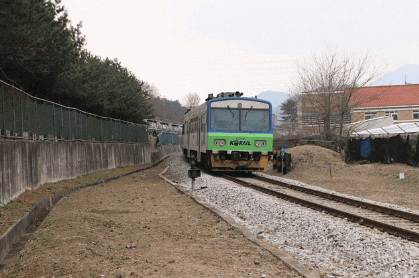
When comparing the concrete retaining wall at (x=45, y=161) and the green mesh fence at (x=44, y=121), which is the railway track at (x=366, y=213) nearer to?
the concrete retaining wall at (x=45, y=161)

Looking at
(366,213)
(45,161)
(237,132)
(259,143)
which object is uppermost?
(237,132)

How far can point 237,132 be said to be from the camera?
72.2ft

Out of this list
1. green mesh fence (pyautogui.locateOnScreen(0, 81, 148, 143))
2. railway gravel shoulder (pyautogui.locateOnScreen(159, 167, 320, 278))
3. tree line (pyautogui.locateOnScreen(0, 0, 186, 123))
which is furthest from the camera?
tree line (pyautogui.locateOnScreen(0, 0, 186, 123))

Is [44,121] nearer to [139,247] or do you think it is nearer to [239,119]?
[239,119]

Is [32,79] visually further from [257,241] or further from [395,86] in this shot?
[395,86]

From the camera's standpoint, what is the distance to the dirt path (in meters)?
6.05

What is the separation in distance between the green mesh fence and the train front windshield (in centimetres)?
661

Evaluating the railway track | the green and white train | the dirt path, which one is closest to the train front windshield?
the green and white train

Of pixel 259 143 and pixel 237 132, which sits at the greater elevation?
pixel 237 132

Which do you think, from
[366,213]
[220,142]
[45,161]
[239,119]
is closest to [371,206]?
[366,213]

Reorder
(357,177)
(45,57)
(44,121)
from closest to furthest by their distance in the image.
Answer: (44,121) < (45,57) < (357,177)

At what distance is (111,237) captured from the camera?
8.37 meters

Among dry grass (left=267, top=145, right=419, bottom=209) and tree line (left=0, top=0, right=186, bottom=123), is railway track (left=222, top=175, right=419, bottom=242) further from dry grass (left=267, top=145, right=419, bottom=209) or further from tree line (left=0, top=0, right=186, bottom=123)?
tree line (left=0, top=0, right=186, bottom=123)

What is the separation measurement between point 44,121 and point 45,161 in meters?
1.78
